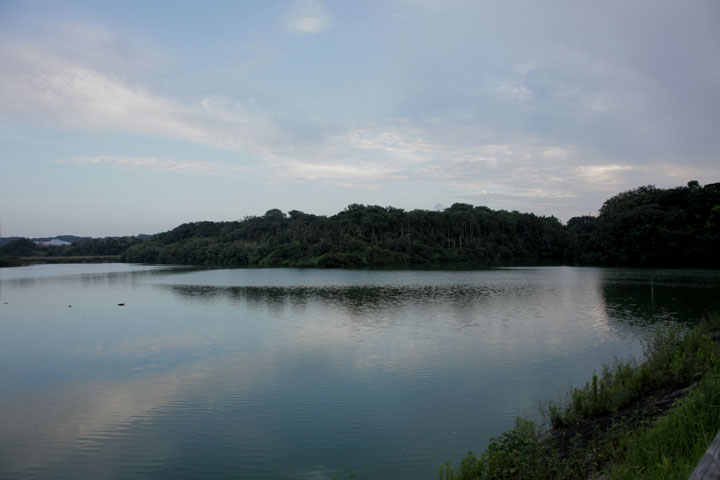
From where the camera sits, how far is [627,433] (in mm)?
5973

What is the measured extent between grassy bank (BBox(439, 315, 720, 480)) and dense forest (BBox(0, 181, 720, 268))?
57709 mm

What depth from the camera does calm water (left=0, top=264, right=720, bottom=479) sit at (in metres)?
8.39

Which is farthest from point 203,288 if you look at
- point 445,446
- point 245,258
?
point 245,258

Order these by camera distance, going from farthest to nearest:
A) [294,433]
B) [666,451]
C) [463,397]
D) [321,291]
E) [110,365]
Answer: [321,291] < [110,365] < [463,397] < [294,433] < [666,451]

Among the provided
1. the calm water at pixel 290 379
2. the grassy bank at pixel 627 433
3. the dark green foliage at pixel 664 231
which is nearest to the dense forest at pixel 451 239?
the dark green foliage at pixel 664 231

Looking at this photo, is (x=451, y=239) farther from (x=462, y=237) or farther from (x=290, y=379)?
(x=290, y=379)

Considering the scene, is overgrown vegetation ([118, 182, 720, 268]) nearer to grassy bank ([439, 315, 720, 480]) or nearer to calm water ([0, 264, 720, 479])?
calm water ([0, 264, 720, 479])

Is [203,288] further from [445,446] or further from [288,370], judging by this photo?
[445,446]

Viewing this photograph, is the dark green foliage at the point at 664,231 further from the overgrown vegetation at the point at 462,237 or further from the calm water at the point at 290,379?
the calm water at the point at 290,379

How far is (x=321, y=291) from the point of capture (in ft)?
120

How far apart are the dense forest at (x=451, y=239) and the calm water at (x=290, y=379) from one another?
39.8 meters

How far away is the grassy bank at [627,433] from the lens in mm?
5082

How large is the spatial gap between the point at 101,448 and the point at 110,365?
7.12 metres

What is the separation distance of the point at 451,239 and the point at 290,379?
97.5m
